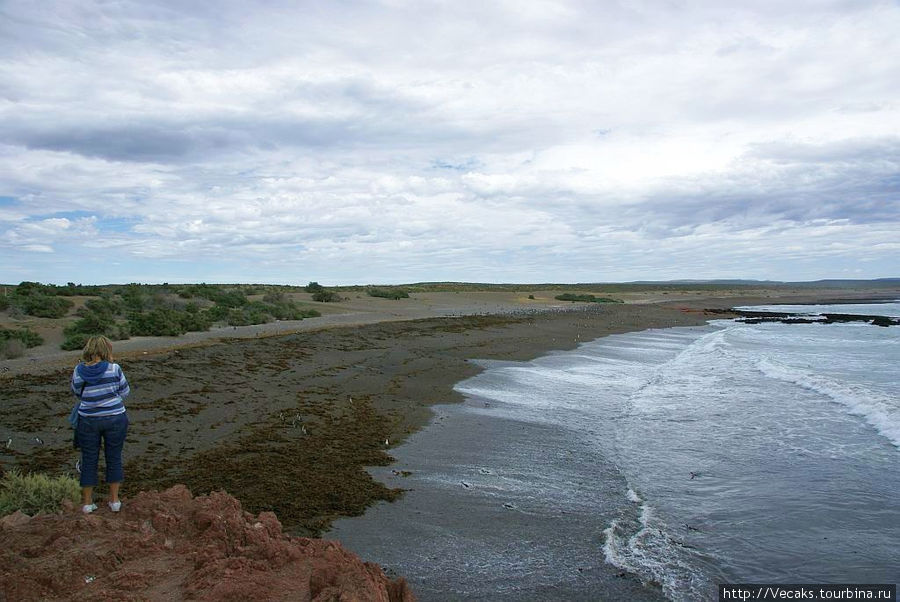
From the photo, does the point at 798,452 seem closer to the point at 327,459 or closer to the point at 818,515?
the point at 818,515

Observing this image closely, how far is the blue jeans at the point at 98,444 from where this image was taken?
5234 mm

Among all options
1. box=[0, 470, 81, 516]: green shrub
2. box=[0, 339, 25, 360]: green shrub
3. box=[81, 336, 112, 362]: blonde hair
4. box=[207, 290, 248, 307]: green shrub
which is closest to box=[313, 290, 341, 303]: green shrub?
box=[207, 290, 248, 307]: green shrub

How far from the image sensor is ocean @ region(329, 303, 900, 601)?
4.99 meters

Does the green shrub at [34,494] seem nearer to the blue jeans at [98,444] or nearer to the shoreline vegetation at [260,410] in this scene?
the blue jeans at [98,444]

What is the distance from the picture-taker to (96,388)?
17.9ft

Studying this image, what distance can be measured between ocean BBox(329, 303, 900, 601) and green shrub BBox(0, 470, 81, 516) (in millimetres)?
2352

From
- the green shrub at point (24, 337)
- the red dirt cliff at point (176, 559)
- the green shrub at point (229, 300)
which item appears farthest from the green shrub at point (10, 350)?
the green shrub at point (229, 300)

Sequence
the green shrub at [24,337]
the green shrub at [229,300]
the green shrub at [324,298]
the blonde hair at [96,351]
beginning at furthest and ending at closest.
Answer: the green shrub at [324,298] < the green shrub at [229,300] < the green shrub at [24,337] < the blonde hair at [96,351]

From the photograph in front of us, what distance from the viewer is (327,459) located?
24.9 ft

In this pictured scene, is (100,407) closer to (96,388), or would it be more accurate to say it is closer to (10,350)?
(96,388)

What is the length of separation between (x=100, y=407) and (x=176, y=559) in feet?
6.70

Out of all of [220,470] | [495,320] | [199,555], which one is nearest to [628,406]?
[220,470]

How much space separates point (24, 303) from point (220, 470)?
2093 centimetres

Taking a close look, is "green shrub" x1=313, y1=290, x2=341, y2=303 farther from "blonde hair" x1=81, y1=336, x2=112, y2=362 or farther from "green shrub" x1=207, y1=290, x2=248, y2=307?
"blonde hair" x1=81, y1=336, x2=112, y2=362
